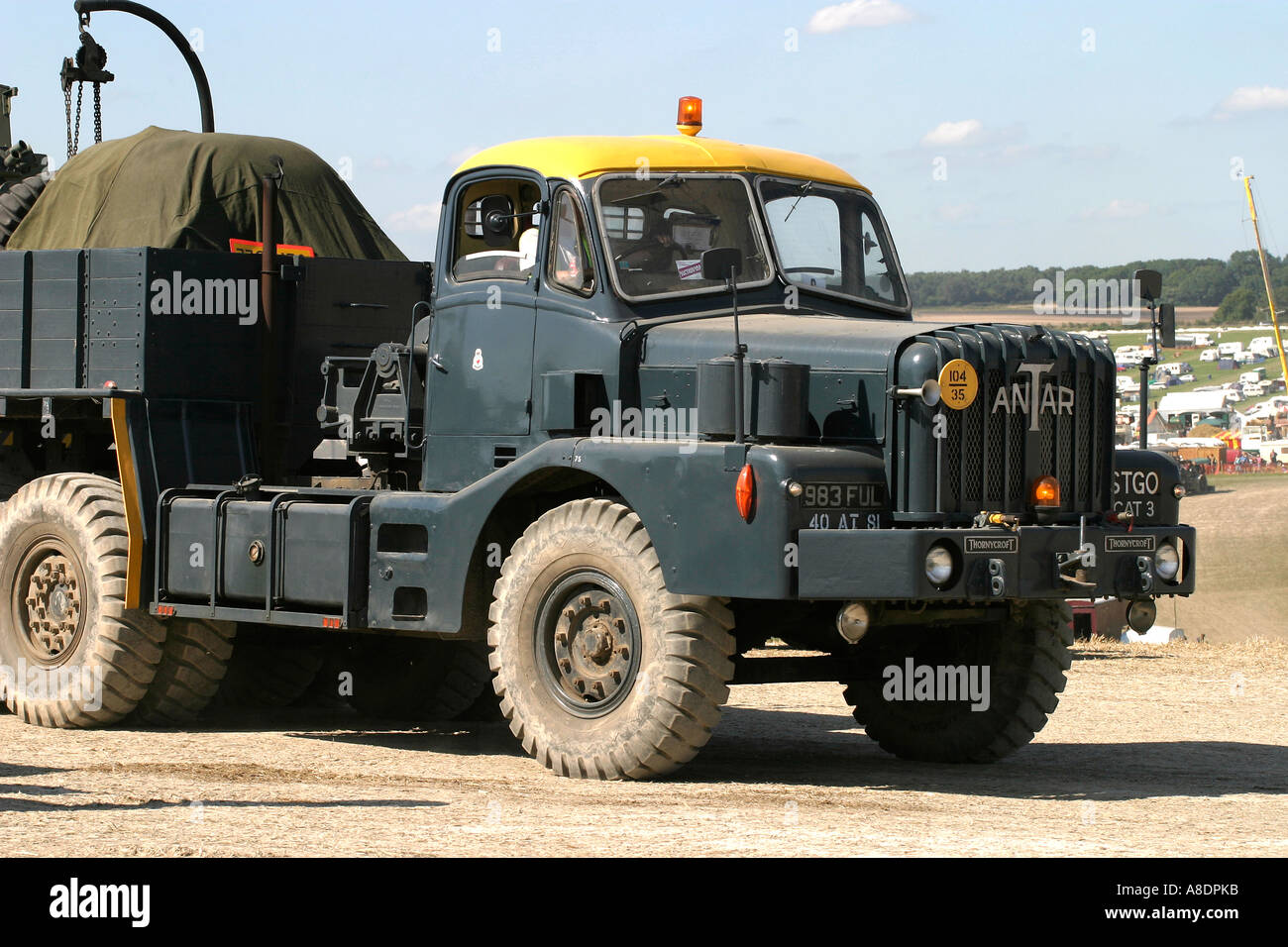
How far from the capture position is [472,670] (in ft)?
43.0

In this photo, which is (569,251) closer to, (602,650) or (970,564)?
(602,650)

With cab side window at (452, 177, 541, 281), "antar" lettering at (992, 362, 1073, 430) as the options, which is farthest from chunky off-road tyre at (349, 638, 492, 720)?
"antar" lettering at (992, 362, 1073, 430)

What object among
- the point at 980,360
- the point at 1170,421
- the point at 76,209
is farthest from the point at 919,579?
the point at 1170,421

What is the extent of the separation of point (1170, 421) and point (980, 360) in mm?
143925

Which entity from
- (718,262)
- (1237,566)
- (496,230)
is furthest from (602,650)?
(1237,566)

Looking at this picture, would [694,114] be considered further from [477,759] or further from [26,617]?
[26,617]

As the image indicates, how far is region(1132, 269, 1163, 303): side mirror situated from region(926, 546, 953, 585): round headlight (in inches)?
107

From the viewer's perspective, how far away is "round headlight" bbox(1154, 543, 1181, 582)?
1009cm

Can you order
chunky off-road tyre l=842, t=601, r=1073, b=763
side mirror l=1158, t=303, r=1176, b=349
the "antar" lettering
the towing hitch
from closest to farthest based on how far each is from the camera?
the towing hitch < the "antar" lettering < chunky off-road tyre l=842, t=601, r=1073, b=763 < side mirror l=1158, t=303, r=1176, b=349

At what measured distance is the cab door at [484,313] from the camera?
1070 centimetres

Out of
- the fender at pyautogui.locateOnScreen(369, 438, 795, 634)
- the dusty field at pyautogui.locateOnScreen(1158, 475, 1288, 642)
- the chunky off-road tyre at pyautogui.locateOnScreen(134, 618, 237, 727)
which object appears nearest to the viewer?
the fender at pyautogui.locateOnScreen(369, 438, 795, 634)

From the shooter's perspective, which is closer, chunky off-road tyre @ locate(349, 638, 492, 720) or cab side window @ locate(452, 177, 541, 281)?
cab side window @ locate(452, 177, 541, 281)

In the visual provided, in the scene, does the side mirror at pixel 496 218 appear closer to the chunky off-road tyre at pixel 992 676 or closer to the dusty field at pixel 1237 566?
the chunky off-road tyre at pixel 992 676

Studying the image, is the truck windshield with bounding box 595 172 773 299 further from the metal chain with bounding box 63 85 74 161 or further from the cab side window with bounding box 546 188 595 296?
the metal chain with bounding box 63 85 74 161
